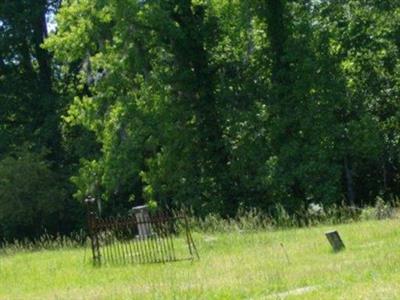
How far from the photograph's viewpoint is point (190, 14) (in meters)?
29.8

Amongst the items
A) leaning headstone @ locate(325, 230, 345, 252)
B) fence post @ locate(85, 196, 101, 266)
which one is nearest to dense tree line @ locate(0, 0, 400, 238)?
fence post @ locate(85, 196, 101, 266)

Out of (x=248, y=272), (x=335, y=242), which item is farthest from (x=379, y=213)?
(x=248, y=272)

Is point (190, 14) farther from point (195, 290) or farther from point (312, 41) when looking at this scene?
point (195, 290)

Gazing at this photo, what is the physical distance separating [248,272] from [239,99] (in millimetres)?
17947

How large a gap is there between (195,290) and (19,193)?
22974mm

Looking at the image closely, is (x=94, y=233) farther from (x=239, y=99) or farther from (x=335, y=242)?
(x=239, y=99)

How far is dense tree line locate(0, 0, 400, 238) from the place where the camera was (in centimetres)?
2747

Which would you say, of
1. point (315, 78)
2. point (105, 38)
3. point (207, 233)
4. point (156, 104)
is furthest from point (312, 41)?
point (207, 233)

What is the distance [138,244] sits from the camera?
703 inches

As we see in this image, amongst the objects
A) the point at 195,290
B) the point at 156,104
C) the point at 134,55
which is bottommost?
the point at 195,290

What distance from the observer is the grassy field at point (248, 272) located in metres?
9.79

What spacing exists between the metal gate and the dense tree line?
9.51 m

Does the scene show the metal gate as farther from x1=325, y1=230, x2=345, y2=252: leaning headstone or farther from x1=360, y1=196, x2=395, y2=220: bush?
x1=360, y1=196, x2=395, y2=220: bush

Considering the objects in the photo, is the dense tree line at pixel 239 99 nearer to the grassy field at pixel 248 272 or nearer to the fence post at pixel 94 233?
the grassy field at pixel 248 272
